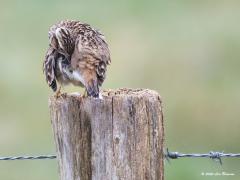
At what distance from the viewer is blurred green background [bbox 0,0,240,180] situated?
12.4 metres

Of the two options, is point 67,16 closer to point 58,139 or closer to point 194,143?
point 194,143

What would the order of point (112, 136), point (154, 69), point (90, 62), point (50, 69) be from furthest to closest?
point (154, 69) < point (50, 69) < point (90, 62) < point (112, 136)

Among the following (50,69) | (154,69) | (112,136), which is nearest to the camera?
(112,136)

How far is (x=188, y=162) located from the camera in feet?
38.8

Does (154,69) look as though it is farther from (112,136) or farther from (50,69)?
(112,136)

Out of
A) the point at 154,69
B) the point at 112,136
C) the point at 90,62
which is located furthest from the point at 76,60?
the point at 154,69

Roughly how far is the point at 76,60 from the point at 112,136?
1559mm

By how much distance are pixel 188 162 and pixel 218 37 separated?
4.38 m

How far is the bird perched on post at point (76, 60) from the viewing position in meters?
7.55

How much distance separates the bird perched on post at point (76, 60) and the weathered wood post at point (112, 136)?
1009 millimetres

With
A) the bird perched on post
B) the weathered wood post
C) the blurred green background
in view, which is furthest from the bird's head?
the blurred green background

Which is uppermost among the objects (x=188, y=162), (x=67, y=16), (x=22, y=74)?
(x=67, y=16)

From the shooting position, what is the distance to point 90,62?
298 inches

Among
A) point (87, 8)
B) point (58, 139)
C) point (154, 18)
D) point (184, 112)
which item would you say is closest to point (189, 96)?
point (184, 112)
